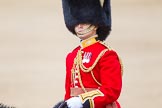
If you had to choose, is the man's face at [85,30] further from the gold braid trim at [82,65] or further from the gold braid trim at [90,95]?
the gold braid trim at [90,95]

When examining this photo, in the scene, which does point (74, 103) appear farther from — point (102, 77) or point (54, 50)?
point (54, 50)

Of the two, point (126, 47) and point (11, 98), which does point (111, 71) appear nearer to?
point (11, 98)

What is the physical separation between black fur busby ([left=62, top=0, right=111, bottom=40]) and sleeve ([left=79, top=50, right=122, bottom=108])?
124mm

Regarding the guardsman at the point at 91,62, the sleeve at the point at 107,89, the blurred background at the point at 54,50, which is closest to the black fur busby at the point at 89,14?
the guardsman at the point at 91,62

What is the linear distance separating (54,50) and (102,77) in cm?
213

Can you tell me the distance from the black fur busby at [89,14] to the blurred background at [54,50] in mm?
1643

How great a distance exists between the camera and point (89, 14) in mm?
1932

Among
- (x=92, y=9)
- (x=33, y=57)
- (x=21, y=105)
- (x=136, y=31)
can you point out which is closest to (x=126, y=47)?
(x=136, y=31)

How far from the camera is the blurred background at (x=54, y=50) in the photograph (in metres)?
3.69

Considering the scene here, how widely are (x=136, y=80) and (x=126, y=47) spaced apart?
0.34 m

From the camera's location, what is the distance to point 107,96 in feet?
6.14

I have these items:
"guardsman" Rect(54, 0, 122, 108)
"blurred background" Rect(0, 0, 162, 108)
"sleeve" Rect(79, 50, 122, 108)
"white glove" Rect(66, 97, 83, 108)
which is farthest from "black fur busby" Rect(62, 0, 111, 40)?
"blurred background" Rect(0, 0, 162, 108)

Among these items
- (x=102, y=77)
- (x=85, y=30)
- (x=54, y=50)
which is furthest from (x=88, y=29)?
(x=54, y=50)

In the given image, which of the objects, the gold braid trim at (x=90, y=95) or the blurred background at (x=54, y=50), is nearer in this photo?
the gold braid trim at (x=90, y=95)
